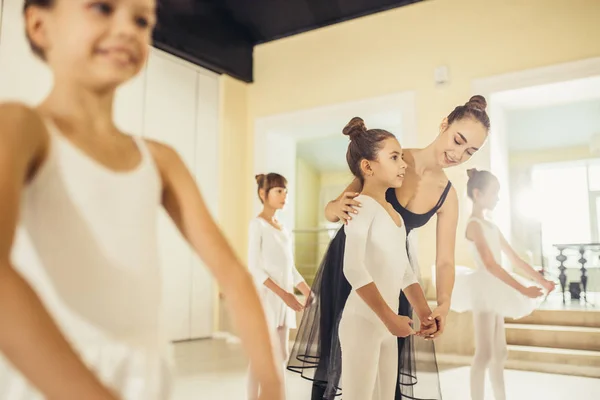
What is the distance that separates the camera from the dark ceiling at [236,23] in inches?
28.0

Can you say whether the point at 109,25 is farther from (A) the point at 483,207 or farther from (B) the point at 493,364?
(B) the point at 493,364

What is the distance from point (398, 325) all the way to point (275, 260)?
0.57 meters

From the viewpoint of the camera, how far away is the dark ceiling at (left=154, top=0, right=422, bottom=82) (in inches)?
28.0

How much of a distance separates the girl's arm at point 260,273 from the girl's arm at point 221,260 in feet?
2.69

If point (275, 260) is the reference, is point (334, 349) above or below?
below

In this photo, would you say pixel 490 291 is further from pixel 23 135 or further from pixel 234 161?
pixel 23 135

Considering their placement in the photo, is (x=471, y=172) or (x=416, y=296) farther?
(x=471, y=172)

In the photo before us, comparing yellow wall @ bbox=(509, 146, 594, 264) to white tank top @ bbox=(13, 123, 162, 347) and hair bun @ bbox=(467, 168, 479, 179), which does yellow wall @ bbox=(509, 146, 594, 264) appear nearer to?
hair bun @ bbox=(467, 168, 479, 179)

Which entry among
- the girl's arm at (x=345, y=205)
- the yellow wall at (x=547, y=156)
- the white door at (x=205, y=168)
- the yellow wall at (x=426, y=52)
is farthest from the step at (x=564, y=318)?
the white door at (x=205, y=168)

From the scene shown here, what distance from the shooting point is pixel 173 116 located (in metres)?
0.67

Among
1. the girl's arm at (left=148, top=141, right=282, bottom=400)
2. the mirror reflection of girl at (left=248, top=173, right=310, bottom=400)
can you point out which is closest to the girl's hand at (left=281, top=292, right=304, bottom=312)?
the mirror reflection of girl at (left=248, top=173, right=310, bottom=400)

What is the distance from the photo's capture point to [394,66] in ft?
4.72

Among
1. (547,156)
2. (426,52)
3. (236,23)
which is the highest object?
(426,52)

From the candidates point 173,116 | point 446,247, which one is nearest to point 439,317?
point 446,247
